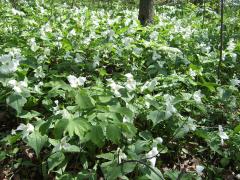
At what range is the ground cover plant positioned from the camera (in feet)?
7.85

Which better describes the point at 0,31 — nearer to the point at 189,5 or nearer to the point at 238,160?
the point at 238,160

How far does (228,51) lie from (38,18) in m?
3.22

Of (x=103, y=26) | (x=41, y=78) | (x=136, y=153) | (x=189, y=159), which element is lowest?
(x=189, y=159)

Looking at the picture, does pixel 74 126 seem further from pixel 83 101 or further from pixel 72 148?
pixel 72 148

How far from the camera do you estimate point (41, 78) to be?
354 cm

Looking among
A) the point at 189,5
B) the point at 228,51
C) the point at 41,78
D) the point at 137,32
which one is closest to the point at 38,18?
the point at 137,32

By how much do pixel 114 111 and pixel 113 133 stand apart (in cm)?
26

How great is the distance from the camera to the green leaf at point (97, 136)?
2215mm

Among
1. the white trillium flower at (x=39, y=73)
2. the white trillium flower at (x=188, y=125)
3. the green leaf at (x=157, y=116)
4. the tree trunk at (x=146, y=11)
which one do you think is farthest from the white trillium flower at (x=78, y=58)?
the tree trunk at (x=146, y=11)

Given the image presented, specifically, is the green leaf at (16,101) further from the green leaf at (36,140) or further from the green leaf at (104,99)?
the green leaf at (104,99)

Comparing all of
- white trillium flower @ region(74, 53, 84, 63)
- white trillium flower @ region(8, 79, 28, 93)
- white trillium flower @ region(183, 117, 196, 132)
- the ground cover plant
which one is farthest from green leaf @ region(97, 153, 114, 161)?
white trillium flower @ region(74, 53, 84, 63)

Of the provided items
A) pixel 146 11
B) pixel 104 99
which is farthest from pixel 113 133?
pixel 146 11

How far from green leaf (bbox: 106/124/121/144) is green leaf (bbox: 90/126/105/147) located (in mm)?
56

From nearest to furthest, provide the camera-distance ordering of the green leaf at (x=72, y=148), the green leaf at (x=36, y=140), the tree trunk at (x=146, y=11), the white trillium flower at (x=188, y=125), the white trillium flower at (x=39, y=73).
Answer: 1. the green leaf at (x=36, y=140)
2. the green leaf at (x=72, y=148)
3. the white trillium flower at (x=188, y=125)
4. the white trillium flower at (x=39, y=73)
5. the tree trunk at (x=146, y=11)
